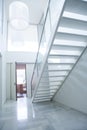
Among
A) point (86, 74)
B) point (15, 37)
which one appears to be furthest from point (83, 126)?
point (15, 37)

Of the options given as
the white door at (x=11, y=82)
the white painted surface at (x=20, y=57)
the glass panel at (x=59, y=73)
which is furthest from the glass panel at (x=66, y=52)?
the white painted surface at (x=20, y=57)

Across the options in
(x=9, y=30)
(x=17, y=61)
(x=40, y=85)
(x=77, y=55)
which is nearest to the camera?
(x=77, y=55)

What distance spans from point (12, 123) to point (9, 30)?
671 cm

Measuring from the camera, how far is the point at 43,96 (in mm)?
5648

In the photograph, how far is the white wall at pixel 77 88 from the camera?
3.38 meters

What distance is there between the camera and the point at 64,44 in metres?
3.05

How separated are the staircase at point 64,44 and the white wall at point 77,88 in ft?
0.54

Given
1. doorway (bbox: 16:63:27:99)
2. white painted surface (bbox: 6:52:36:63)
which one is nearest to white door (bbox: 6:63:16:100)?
white painted surface (bbox: 6:52:36:63)

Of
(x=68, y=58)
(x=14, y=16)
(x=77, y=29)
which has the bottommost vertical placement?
(x=68, y=58)

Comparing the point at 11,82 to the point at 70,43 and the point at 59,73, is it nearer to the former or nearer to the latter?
the point at 59,73

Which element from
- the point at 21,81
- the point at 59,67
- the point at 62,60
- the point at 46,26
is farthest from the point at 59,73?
the point at 21,81

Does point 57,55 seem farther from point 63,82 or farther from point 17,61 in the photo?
point 17,61

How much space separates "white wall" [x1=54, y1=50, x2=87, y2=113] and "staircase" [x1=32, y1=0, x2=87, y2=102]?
165 mm

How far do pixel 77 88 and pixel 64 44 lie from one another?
5.21ft
